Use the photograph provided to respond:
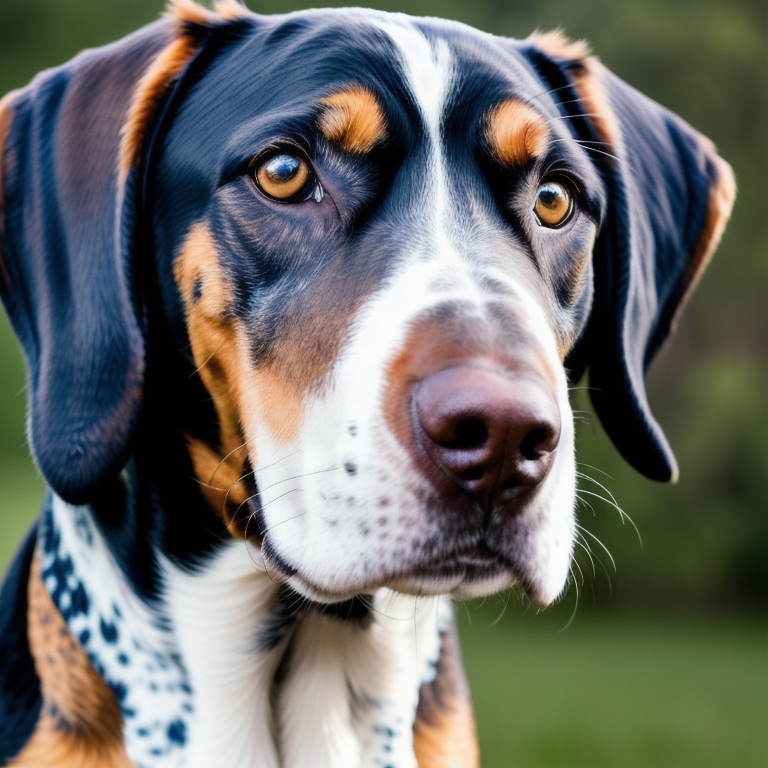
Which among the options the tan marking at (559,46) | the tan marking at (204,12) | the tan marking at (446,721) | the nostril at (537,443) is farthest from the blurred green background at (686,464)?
the nostril at (537,443)

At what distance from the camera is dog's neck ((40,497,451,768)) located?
2445 mm

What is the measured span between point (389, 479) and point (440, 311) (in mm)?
345

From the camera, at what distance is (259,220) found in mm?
2328

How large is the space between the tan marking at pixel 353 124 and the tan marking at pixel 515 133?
0.29m

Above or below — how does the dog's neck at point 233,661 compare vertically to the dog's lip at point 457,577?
below

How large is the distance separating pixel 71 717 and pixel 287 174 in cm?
140

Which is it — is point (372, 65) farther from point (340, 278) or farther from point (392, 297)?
point (392, 297)

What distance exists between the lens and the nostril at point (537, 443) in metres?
1.81

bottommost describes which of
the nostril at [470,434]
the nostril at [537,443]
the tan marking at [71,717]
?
the tan marking at [71,717]

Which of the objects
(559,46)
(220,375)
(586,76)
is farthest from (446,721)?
(559,46)

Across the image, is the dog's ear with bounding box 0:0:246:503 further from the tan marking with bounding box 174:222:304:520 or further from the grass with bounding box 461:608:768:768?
the grass with bounding box 461:608:768:768

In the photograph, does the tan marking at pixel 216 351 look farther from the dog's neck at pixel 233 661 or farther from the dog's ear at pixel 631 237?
the dog's ear at pixel 631 237

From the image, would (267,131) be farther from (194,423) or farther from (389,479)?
(389,479)

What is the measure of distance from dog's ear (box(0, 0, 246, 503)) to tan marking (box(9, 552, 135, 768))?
0.41 m
